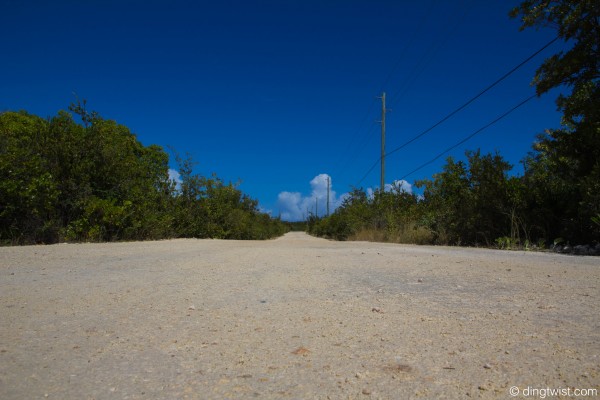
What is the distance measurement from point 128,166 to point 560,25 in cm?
1322

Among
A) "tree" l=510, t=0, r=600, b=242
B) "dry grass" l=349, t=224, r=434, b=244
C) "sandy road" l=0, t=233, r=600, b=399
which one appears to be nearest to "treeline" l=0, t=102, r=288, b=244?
"sandy road" l=0, t=233, r=600, b=399

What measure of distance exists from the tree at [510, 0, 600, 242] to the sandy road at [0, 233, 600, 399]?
19.7 ft

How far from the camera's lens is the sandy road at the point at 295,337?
5.69ft

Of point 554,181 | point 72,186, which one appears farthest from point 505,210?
point 72,186

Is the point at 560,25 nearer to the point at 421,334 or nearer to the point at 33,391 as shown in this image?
the point at 421,334

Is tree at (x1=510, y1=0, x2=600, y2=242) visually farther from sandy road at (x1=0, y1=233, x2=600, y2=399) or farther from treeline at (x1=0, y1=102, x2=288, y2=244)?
treeline at (x1=0, y1=102, x2=288, y2=244)

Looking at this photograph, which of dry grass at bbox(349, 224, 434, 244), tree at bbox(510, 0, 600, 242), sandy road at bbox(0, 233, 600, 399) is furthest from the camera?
dry grass at bbox(349, 224, 434, 244)

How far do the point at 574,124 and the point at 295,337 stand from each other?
10.4 m

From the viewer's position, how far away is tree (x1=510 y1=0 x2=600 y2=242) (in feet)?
29.5

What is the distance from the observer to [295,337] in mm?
2375

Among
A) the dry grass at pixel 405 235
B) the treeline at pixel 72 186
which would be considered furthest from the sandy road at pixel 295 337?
the dry grass at pixel 405 235

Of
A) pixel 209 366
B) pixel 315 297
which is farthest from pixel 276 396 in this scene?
pixel 315 297

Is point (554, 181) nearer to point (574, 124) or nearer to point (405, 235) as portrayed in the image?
point (574, 124)

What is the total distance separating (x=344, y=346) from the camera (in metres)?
2.21
